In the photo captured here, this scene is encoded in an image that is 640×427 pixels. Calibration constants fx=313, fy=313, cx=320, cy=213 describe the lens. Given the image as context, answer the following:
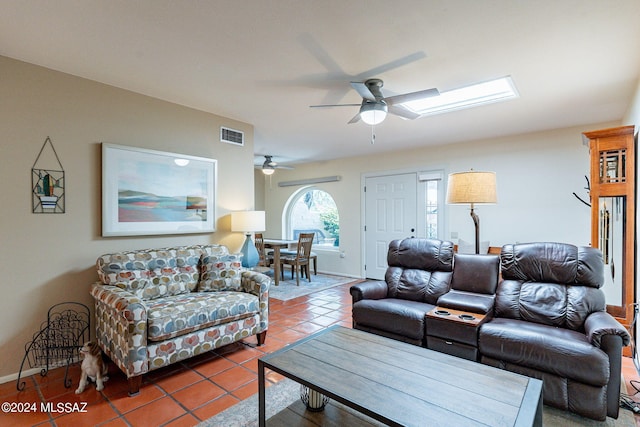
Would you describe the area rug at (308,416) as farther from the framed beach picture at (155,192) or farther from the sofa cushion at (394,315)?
the framed beach picture at (155,192)

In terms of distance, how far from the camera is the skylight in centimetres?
300

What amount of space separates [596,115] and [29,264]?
5944mm

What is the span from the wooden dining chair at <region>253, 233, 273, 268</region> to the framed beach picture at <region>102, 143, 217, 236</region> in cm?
228

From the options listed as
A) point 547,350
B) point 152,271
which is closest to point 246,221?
point 152,271

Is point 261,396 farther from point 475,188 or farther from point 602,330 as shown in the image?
point 475,188

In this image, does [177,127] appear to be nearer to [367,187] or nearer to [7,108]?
[7,108]

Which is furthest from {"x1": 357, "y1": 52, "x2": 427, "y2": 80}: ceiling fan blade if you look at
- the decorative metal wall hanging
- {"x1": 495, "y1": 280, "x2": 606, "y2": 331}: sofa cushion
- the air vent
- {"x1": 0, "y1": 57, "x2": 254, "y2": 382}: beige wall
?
the decorative metal wall hanging

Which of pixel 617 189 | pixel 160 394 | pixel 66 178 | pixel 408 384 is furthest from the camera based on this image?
pixel 617 189

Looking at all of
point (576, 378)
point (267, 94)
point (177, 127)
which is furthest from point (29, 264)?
point (576, 378)

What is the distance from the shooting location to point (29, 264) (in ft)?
8.18

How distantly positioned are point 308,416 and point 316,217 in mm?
5717

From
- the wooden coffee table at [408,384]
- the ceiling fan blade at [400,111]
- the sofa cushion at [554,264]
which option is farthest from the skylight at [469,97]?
the wooden coffee table at [408,384]

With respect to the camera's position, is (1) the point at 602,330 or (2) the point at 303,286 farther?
(2) the point at 303,286

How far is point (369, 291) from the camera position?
310 cm
